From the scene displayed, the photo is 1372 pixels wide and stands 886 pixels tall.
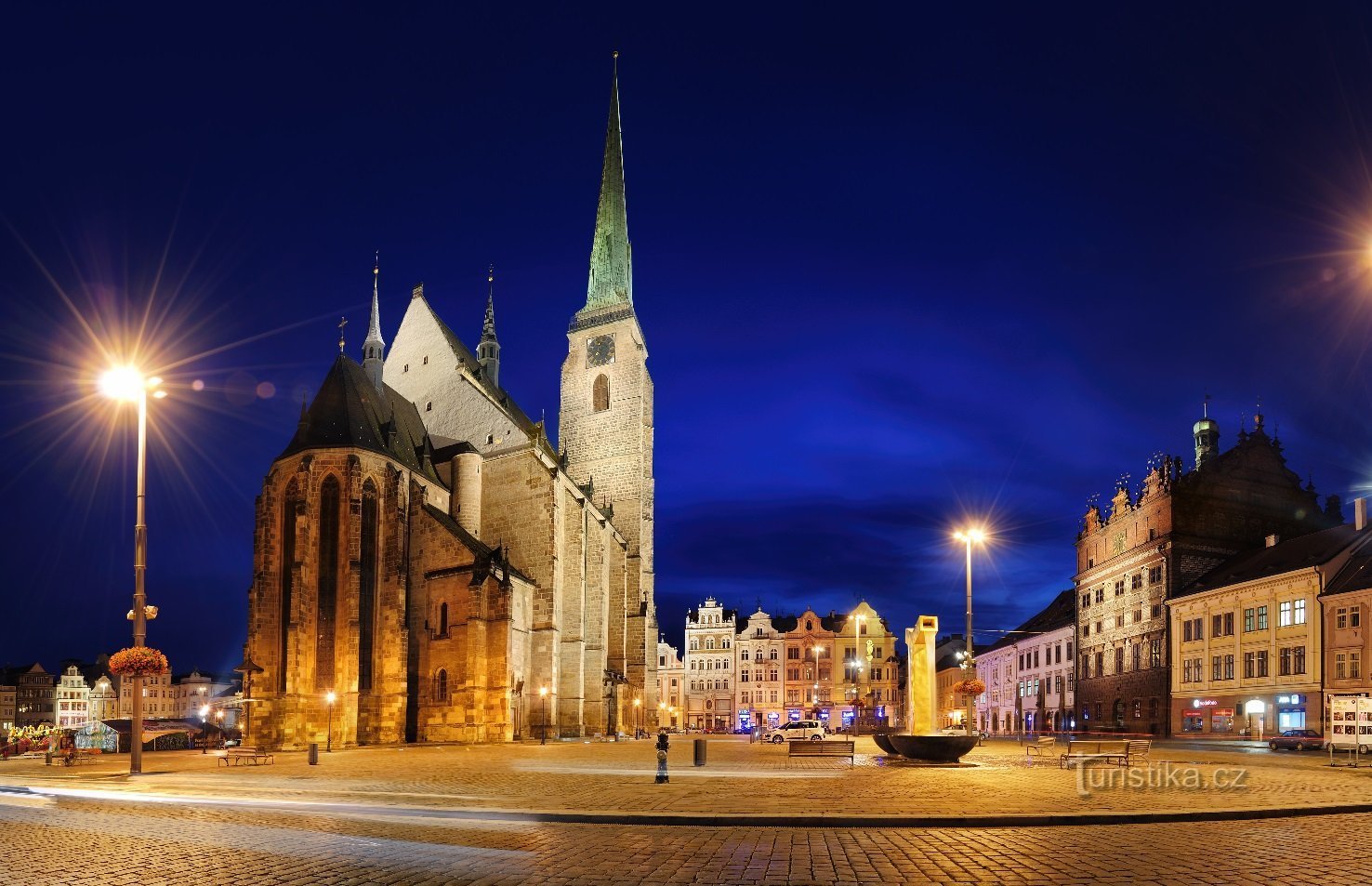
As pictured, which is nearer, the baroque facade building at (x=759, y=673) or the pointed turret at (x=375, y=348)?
the pointed turret at (x=375, y=348)

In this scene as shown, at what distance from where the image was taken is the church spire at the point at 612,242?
8681cm

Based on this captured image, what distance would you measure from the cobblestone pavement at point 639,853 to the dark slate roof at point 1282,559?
41392mm

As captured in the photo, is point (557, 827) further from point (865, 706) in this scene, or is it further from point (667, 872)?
point (865, 706)

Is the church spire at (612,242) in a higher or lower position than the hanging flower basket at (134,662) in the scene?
higher

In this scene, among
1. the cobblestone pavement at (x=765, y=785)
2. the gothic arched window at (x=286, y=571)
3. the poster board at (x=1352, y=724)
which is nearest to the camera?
the cobblestone pavement at (x=765, y=785)

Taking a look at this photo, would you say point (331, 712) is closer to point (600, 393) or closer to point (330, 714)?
point (330, 714)

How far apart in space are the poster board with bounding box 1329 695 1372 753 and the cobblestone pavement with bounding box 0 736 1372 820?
0.97 metres

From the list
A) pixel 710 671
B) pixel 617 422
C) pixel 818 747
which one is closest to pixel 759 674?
pixel 710 671

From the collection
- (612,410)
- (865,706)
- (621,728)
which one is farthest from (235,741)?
(865,706)

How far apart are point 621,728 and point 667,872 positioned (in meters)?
62.8

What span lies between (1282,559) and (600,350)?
48127mm

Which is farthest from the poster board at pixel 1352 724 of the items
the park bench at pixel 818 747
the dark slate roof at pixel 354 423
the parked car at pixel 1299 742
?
the dark slate roof at pixel 354 423

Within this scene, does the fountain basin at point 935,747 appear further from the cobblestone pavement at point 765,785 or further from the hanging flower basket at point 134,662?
the hanging flower basket at point 134,662

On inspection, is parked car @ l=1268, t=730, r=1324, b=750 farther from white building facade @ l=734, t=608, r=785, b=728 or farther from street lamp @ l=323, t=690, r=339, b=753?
white building facade @ l=734, t=608, r=785, b=728
